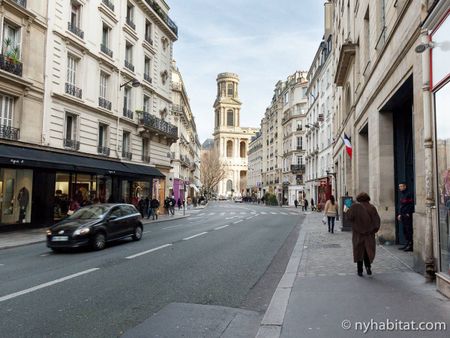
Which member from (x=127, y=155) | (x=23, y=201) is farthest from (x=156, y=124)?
(x=23, y=201)

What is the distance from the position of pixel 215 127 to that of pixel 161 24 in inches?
4185

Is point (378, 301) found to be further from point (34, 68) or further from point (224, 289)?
point (34, 68)

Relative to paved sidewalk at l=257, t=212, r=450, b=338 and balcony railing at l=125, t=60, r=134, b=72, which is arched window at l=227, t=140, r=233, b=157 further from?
paved sidewalk at l=257, t=212, r=450, b=338

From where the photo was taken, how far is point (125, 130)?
28.3m

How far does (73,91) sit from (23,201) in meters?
6.97

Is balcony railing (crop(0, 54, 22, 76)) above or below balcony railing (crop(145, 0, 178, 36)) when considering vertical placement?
below

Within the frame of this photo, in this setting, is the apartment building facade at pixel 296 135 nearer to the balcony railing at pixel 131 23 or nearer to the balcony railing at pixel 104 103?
the balcony railing at pixel 131 23

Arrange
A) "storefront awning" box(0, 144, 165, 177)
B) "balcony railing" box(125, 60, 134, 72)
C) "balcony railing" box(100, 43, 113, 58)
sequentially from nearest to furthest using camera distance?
"storefront awning" box(0, 144, 165, 177) → "balcony railing" box(100, 43, 113, 58) → "balcony railing" box(125, 60, 134, 72)

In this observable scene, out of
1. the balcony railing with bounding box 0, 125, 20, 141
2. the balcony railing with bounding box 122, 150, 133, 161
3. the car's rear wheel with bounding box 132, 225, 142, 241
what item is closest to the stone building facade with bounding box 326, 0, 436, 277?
the car's rear wheel with bounding box 132, 225, 142, 241

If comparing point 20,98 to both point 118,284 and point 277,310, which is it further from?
point 277,310

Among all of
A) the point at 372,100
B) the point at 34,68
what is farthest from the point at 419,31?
the point at 34,68

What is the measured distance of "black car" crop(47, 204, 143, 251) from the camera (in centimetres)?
1159

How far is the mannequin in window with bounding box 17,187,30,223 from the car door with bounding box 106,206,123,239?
7507mm

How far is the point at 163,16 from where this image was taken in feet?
113
